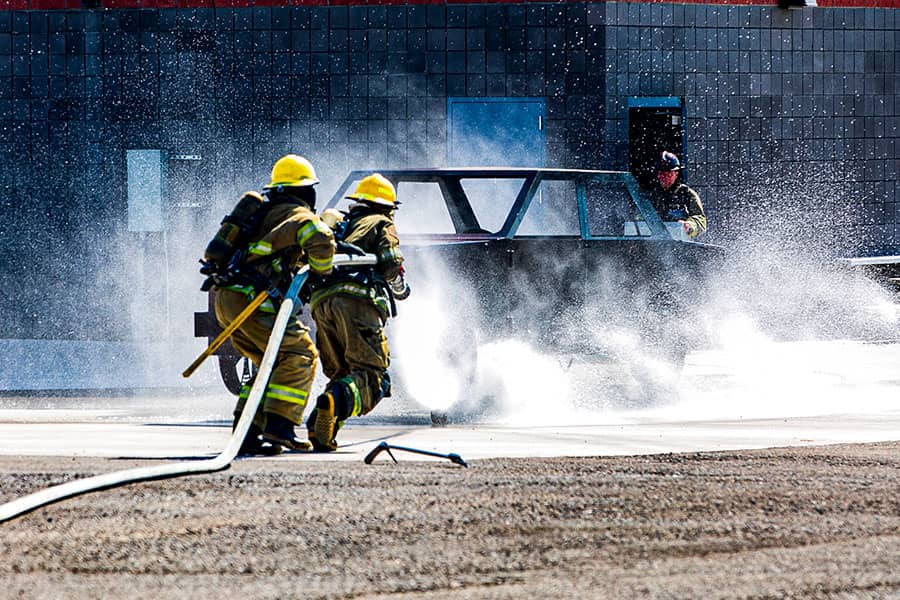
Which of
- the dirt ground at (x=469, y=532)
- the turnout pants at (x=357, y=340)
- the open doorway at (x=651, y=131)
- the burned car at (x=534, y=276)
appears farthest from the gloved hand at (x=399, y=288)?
the open doorway at (x=651, y=131)

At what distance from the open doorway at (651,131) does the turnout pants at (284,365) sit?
9.65m

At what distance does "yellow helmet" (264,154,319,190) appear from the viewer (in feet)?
27.9

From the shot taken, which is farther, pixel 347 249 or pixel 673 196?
pixel 673 196

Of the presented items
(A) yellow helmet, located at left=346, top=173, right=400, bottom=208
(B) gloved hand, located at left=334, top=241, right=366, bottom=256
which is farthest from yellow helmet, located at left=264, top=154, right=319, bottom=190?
(A) yellow helmet, located at left=346, top=173, right=400, bottom=208

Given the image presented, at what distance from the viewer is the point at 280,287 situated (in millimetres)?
8430

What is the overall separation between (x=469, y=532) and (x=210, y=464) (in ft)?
6.31

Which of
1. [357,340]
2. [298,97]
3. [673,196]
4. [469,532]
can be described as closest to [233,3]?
[298,97]

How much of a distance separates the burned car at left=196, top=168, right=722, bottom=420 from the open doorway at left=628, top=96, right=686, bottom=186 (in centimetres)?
511

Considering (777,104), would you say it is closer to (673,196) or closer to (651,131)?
(651,131)

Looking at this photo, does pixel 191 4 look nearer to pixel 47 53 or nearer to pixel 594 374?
pixel 47 53

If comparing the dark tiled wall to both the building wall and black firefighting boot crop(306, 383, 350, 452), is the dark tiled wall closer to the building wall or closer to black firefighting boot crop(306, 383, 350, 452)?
the building wall

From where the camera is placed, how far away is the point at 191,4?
1759cm

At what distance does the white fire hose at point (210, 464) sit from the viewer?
6289 millimetres

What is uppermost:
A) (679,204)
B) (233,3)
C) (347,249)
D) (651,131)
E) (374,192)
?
(233,3)
